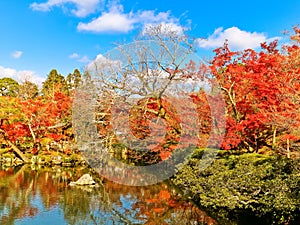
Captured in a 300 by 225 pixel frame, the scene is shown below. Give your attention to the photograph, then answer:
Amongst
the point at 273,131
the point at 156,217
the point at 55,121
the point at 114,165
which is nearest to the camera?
the point at 156,217

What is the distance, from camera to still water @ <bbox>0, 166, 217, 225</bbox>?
7.33m

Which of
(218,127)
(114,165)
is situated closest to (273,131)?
(218,127)

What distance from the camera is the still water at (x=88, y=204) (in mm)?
7328

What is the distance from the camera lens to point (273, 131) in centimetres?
1019

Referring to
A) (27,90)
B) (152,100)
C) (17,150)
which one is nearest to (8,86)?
(27,90)

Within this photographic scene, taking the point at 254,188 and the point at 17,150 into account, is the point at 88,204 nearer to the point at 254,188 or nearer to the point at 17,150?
the point at 254,188

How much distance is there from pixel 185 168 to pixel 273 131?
124 inches

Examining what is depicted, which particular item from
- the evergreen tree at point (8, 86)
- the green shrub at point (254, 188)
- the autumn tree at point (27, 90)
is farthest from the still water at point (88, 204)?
the evergreen tree at point (8, 86)

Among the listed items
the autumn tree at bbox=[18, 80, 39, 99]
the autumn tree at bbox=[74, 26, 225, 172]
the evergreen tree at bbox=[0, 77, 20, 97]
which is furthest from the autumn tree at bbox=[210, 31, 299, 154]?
the evergreen tree at bbox=[0, 77, 20, 97]

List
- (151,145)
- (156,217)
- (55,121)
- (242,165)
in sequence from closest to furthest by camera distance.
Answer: (156,217), (242,165), (151,145), (55,121)

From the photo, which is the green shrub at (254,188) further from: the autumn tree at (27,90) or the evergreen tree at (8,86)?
the evergreen tree at (8,86)

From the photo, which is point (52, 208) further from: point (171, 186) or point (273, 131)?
point (273, 131)

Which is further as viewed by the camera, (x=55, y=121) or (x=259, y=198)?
(x=55, y=121)

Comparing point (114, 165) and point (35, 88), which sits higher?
point (35, 88)
